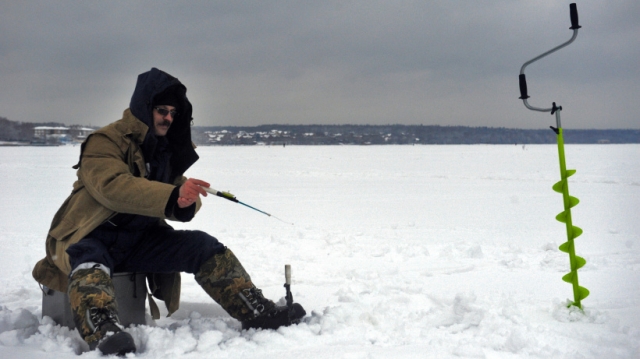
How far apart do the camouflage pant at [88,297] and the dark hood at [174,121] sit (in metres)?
0.74

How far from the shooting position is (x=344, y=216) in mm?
9047

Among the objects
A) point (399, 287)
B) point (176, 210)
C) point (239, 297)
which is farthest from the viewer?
point (399, 287)

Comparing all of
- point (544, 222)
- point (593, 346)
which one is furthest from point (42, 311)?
point (544, 222)

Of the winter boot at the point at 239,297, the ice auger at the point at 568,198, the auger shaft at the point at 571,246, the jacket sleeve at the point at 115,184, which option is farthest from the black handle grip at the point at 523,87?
the jacket sleeve at the point at 115,184

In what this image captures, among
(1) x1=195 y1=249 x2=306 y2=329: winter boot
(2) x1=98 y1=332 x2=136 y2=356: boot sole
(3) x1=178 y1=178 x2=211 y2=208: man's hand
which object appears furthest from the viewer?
(1) x1=195 y1=249 x2=306 y2=329: winter boot

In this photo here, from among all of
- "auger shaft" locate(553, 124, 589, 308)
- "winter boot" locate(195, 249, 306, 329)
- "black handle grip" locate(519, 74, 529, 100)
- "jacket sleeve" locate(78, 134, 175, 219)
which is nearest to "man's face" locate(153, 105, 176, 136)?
"jacket sleeve" locate(78, 134, 175, 219)

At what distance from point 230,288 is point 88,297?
0.77 meters

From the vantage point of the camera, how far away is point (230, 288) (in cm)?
315

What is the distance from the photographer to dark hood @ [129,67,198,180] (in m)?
3.10

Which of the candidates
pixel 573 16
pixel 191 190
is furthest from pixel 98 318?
pixel 573 16

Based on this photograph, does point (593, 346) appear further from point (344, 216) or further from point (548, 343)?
point (344, 216)

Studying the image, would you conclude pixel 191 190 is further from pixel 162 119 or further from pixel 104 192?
pixel 162 119

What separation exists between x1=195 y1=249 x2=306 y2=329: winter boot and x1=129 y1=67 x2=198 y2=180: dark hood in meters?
0.65

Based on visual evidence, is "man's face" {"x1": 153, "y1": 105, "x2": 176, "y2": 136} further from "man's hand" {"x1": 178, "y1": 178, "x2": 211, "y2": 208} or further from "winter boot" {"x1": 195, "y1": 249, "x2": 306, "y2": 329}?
"winter boot" {"x1": 195, "y1": 249, "x2": 306, "y2": 329}
